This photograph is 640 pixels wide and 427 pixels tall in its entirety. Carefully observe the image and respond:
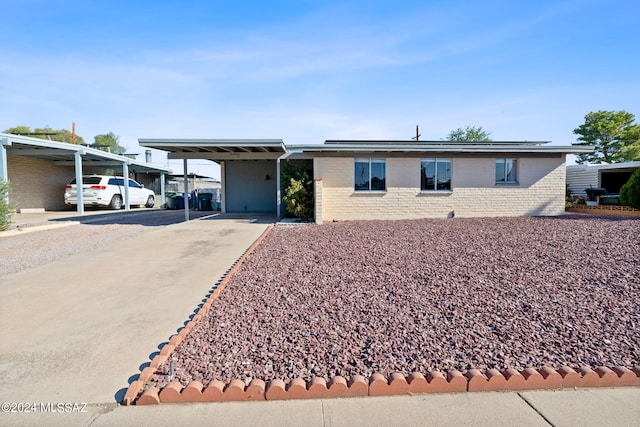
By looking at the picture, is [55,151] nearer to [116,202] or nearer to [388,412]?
[116,202]

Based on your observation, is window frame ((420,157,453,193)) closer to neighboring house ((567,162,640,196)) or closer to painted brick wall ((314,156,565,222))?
painted brick wall ((314,156,565,222))

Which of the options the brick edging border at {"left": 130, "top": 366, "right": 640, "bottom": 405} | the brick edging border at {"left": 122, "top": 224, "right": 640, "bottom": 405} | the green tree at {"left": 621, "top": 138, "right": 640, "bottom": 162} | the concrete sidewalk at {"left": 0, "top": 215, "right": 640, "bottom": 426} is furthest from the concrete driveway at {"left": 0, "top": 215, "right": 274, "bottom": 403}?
the green tree at {"left": 621, "top": 138, "right": 640, "bottom": 162}

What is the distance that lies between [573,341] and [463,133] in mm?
44523

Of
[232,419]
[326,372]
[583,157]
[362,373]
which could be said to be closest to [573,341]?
[362,373]

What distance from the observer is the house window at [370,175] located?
40.1 feet

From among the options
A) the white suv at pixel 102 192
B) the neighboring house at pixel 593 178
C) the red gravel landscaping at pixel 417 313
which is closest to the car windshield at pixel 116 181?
the white suv at pixel 102 192

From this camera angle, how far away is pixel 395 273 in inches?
199

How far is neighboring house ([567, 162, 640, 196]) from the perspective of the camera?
1892 centimetres

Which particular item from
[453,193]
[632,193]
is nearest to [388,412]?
[453,193]

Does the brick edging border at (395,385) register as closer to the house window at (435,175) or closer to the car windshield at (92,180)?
the house window at (435,175)

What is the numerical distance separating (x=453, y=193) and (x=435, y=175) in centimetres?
98

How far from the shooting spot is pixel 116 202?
1898cm

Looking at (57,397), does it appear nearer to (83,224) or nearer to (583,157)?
(83,224)

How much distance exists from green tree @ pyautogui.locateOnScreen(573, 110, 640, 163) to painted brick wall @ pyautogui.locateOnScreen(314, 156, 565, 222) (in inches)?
988
